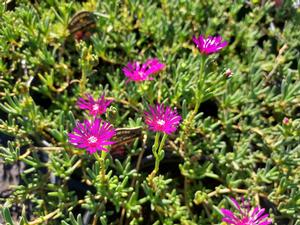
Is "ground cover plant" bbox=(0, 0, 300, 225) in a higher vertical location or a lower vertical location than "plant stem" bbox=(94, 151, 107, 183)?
higher

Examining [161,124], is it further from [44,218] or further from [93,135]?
[44,218]

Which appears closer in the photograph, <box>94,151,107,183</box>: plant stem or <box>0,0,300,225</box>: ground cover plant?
<box>94,151,107,183</box>: plant stem

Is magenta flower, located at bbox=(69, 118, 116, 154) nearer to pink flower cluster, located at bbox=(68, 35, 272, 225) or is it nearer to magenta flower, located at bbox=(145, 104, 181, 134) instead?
pink flower cluster, located at bbox=(68, 35, 272, 225)

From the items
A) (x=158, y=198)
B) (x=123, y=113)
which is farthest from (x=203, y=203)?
(x=123, y=113)

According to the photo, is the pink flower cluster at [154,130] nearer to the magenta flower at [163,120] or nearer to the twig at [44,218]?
the magenta flower at [163,120]

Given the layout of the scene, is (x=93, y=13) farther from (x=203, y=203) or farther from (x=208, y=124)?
(x=203, y=203)

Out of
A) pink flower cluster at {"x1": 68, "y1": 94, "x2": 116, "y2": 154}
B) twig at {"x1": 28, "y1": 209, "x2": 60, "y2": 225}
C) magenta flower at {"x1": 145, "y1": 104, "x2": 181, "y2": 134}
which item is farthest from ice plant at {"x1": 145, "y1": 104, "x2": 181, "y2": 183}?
twig at {"x1": 28, "y1": 209, "x2": 60, "y2": 225}

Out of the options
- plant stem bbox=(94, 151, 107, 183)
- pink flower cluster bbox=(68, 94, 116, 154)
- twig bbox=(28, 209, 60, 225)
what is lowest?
twig bbox=(28, 209, 60, 225)

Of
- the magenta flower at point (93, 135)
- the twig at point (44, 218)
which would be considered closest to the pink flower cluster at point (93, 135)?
the magenta flower at point (93, 135)

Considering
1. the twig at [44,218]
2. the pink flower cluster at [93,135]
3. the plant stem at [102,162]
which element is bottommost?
the twig at [44,218]
